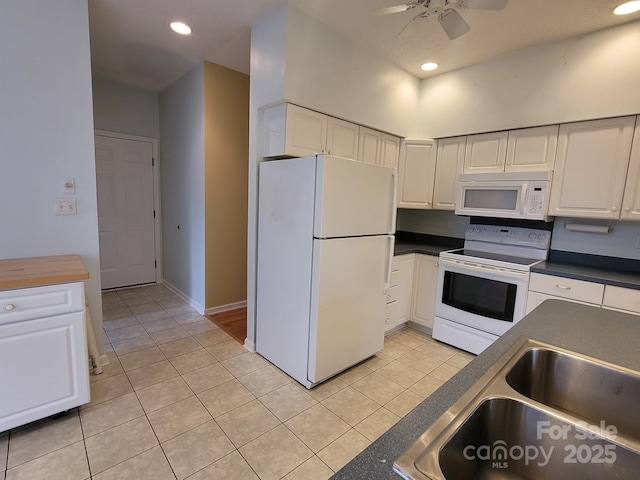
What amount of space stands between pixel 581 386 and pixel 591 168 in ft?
7.18

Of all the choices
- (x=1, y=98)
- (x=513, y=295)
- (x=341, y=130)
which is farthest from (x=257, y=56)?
(x=513, y=295)

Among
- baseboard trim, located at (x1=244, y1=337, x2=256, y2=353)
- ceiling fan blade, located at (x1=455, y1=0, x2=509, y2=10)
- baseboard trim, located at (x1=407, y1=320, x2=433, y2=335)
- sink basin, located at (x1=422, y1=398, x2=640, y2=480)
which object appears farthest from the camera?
baseboard trim, located at (x1=407, y1=320, x2=433, y2=335)

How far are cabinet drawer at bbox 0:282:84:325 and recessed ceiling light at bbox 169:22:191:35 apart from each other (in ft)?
6.99

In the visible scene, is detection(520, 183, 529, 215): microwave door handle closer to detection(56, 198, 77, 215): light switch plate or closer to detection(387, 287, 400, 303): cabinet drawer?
detection(387, 287, 400, 303): cabinet drawer

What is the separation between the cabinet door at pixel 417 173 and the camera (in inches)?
133

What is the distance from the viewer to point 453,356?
284 centimetres

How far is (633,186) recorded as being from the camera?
229 centimetres

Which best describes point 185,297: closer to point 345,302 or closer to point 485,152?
point 345,302

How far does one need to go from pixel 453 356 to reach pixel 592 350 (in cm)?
191

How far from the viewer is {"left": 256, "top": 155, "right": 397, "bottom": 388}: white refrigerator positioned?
2.13 m

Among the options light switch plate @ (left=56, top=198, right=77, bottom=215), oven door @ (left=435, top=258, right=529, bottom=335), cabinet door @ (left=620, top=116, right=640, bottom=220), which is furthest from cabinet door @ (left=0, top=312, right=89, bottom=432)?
cabinet door @ (left=620, top=116, right=640, bottom=220)

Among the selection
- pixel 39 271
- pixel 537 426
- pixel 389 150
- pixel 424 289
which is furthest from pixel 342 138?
pixel 537 426

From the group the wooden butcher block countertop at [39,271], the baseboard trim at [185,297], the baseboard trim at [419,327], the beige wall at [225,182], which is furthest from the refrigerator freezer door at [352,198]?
the baseboard trim at [185,297]

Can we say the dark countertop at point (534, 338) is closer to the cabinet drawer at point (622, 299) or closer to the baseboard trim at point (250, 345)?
the cabinet drawer at point (622, 299)
